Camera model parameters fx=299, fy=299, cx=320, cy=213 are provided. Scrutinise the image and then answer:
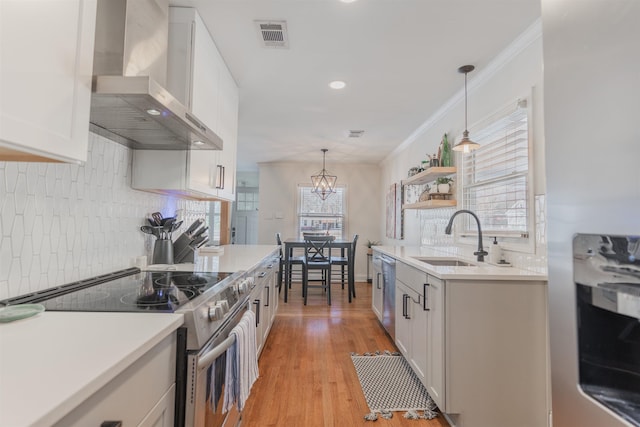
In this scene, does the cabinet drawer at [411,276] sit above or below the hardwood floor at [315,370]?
above

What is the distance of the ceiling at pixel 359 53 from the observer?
1.76 metres

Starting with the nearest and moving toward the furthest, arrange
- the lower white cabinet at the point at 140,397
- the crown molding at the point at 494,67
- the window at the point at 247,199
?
the lower white cabinet at the point at 140,397 < the crown molding at the point at 494,67 < the window at the point at 247,199

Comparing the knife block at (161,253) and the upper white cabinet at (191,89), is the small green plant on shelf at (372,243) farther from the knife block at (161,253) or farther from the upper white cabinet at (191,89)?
the knife block at (161,253)

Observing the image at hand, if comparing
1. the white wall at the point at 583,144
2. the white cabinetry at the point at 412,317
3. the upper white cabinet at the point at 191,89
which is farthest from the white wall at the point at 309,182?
the white wall at the point at 583,144

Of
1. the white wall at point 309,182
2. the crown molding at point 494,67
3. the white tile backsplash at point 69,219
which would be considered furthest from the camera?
the white wall at point 309,182

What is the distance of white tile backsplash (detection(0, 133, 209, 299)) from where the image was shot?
1.06 meters

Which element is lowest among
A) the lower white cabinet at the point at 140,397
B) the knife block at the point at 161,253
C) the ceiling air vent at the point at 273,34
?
the lower white cabinet at the point at 140,397

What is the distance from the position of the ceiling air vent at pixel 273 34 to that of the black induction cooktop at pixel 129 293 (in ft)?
5.14

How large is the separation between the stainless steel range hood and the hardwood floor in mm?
1684

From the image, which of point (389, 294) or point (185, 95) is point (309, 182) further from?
point (185, 95)

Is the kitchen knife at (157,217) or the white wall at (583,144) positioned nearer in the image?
the white wall at (583,144)

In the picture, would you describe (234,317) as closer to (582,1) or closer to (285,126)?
(582,1)

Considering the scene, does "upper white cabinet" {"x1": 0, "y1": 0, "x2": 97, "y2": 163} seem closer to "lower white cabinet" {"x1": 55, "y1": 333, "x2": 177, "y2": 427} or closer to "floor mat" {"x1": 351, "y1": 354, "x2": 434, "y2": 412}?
"lower white cabinet" {"x1": 55, "y1": 333, "x2": 177, "y2": 427}

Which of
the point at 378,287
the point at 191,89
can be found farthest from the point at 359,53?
the point at 378,287
